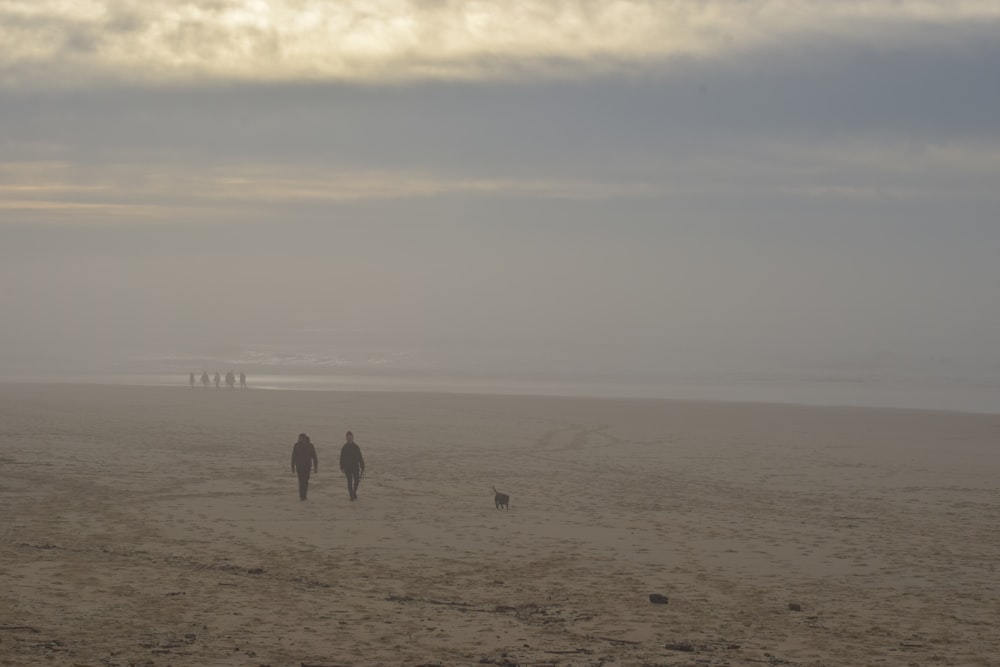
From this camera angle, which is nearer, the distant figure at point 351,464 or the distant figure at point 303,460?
the distant figure at point 303,460

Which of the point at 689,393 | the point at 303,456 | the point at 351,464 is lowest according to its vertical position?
the point at 351,464

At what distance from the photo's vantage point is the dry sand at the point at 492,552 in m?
10.2

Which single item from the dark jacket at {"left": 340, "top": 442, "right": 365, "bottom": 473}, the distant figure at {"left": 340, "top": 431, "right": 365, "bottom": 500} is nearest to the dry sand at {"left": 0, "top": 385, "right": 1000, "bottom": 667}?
the distant figure at {"left": 340, "top": 431, "right": 365, "bottom": 500}

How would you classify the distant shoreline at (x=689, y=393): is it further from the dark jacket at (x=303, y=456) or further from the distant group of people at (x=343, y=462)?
the dark jacket at (x=303, y=456)

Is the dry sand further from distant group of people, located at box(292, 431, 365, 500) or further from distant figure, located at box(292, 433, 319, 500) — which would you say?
distant figure, located at box(292, 433, 319, 500)

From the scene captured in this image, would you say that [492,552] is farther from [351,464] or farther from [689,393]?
[689,393]

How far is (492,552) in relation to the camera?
15.2 m

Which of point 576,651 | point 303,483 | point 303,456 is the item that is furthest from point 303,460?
point 576,651

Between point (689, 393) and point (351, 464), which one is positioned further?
point (689, 393)

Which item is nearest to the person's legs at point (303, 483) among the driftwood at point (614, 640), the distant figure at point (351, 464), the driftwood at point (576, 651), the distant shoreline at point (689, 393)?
the distant figure at point (351, 464)

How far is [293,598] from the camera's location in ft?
38.9

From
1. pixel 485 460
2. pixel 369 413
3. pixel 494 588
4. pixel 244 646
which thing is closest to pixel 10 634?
pixel 244 646

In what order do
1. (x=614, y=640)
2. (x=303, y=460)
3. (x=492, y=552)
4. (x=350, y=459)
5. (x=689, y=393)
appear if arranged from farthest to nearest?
(x=689, y=393)
(x=350, y=459)
(x=303, y=460)
(x=492, y=552)
(x=614, y=640)

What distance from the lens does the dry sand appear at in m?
10.2
